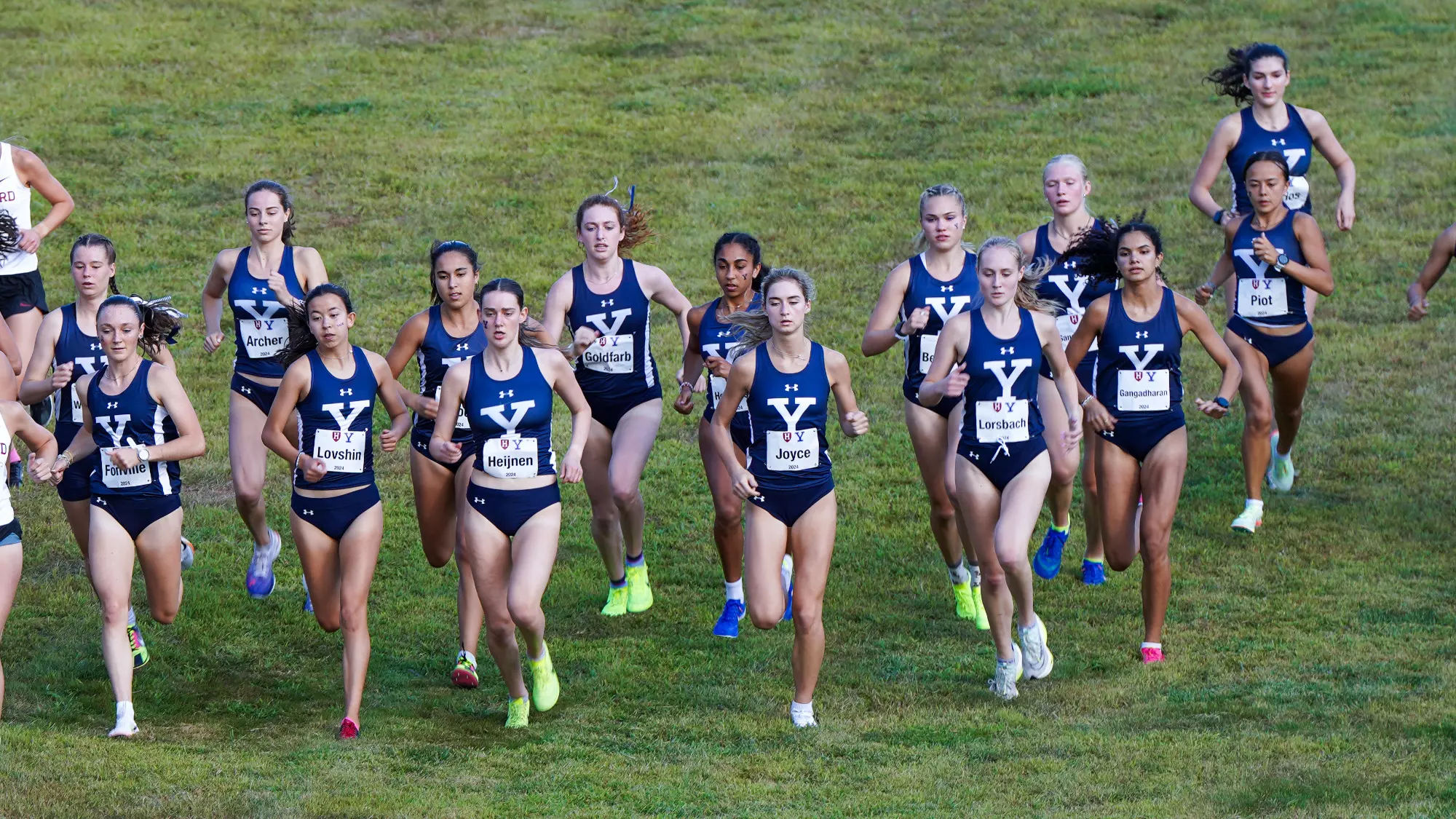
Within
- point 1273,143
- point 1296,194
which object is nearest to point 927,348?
point 1296,194

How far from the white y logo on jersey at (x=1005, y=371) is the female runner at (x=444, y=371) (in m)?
2.72

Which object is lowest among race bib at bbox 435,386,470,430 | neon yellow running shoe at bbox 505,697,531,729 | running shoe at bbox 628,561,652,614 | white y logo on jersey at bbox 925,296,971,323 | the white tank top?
neon yellow running shoe at bbox 505,697,531,729

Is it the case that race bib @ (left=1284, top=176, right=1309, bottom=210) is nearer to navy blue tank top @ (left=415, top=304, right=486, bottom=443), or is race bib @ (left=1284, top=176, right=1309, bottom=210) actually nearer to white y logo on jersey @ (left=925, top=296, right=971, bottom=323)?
white y logo on jersey @ (left=925, top=296, right=971, bottom=323)

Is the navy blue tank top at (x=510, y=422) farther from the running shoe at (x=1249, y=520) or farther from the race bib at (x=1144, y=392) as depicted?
the running shoe at (x=1249, y=520)

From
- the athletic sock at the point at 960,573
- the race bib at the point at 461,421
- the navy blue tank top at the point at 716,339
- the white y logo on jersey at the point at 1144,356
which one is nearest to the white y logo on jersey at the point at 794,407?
the navy blue tank top at the point at 716,339

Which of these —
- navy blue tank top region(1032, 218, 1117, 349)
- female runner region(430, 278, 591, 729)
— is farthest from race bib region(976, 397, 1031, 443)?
female runner region(430, 278, 591, 729)

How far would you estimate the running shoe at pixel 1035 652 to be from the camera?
29.0ft

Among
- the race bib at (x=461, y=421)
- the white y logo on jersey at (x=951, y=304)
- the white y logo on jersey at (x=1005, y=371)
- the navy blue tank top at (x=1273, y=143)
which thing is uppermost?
the navy blue tank top at (x=1273, y=143)

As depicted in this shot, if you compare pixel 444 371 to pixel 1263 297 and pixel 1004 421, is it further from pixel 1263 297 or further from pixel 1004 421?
pixel 1263 297

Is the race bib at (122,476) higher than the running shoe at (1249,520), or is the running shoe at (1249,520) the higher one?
the race bib at (122,476)

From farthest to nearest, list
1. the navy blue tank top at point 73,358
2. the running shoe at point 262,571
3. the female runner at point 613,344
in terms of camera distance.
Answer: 1. the running shoe at point 262,571
2. the female runner at point 613,344
3. the navy blue tank top at point 73,358

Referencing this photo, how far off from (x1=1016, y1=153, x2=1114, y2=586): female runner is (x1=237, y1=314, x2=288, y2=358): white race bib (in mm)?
4400

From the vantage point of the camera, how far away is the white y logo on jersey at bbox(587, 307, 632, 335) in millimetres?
9742

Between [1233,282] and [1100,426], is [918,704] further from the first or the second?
[1233,282]
